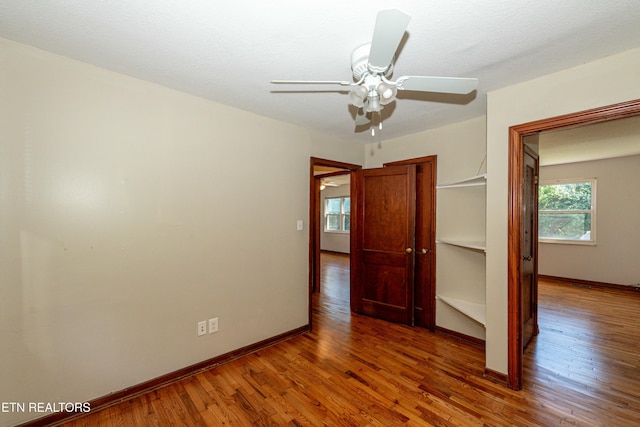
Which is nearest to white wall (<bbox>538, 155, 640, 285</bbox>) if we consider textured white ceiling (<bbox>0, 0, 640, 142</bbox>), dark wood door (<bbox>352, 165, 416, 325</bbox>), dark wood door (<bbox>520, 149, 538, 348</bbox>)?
dark wood door (<bbox>520, 149, 538, 348</bbox>)

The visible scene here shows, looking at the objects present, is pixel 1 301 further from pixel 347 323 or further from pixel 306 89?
pixel 347 323

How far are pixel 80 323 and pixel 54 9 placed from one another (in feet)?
6.22

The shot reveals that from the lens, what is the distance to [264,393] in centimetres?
211

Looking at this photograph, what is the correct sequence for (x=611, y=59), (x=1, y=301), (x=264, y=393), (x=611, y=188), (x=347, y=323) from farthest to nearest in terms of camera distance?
1. (x=611, y=188)
2. (x=347, y=323)
3. (x=264, y=393)
4. (x=611, y=59)
5. (x=1, y=301)

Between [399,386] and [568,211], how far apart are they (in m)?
5.82

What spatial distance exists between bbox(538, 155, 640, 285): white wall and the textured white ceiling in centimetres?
490

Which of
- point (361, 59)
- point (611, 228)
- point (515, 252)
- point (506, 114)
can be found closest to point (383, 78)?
point (361, 59)

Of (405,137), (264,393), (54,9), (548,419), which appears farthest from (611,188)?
(54,9)

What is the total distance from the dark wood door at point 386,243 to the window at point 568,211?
4000 mm

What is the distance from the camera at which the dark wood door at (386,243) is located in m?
3.37

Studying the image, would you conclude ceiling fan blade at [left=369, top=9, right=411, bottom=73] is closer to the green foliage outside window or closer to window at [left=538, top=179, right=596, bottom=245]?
the green foliage outside window

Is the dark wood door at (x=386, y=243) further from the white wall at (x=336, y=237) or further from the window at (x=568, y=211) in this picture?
the white wall at (x=336, y=237)

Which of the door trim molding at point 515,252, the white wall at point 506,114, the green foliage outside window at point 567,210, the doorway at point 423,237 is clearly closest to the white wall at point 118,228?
the doorway at point 423,237

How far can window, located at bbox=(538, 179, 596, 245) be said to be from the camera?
5.31 m
